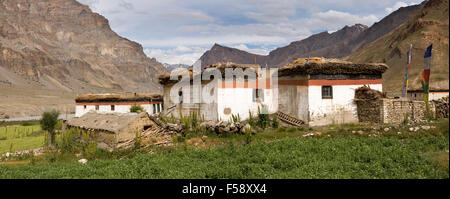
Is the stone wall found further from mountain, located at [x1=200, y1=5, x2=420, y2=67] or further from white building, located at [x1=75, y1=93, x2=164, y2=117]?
mountain, located at [x1=200, y1=5, x2=420, y2=67]

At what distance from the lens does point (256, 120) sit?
1656 cm

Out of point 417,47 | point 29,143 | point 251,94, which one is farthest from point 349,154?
point 417,47

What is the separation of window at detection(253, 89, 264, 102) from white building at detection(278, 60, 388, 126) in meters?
2.36

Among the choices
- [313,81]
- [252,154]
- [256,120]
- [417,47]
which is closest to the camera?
[252,154]

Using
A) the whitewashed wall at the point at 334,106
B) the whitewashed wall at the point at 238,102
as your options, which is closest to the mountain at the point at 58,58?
the whitewashed wall at the point at 238,102

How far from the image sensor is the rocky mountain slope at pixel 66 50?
89.5 meters

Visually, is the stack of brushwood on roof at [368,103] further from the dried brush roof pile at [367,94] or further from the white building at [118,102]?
the white building at [118,102]

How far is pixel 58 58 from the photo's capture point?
352ft

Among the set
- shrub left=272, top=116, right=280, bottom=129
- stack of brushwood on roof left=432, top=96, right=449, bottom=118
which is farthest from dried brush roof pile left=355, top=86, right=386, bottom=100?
shrub left=272, top=116, right=280, bottom=129

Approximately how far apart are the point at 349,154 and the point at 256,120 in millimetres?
8867

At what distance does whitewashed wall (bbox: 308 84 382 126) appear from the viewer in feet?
50.1

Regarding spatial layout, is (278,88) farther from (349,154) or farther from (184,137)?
(349,154)

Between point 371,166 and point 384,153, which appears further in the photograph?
point 384,153

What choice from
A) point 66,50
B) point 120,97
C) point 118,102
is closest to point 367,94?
point 120,97
